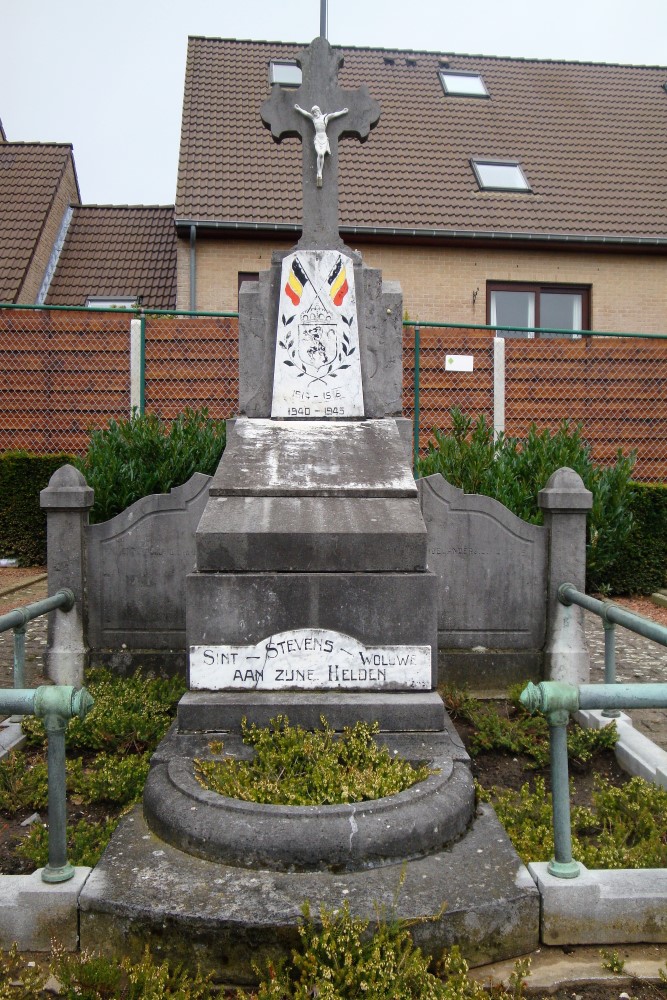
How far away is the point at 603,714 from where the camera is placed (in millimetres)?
4586

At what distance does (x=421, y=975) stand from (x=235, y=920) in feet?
1.86

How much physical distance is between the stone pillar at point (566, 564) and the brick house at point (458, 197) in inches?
353

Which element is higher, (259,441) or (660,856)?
(259,441)

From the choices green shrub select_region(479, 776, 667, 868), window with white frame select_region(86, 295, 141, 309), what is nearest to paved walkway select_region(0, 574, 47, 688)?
green shrub select_region(479, 776, 667, 868)

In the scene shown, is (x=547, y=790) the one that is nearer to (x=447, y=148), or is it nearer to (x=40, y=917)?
(x=40, y=917)

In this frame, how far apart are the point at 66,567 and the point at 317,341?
2.12 m

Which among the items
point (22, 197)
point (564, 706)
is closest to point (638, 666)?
point (564, 706)

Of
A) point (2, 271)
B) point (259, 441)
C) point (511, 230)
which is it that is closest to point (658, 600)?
point (259, 441)

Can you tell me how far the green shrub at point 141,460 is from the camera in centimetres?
642

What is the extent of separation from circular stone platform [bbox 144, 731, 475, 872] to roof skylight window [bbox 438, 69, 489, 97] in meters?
16.7

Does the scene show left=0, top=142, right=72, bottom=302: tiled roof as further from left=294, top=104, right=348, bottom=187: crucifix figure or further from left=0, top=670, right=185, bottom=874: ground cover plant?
left=0, top=670, right=185, bottom=874: ground cover plant

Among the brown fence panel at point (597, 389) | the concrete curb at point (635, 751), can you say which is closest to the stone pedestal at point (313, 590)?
the concrete curb at point (635, 751)

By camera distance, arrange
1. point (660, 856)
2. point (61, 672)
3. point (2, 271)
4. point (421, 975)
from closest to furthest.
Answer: point (421, 975) → point (660, 856) → point (61, 672) → point (2, 271)

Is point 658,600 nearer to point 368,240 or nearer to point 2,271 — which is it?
point 368,240
